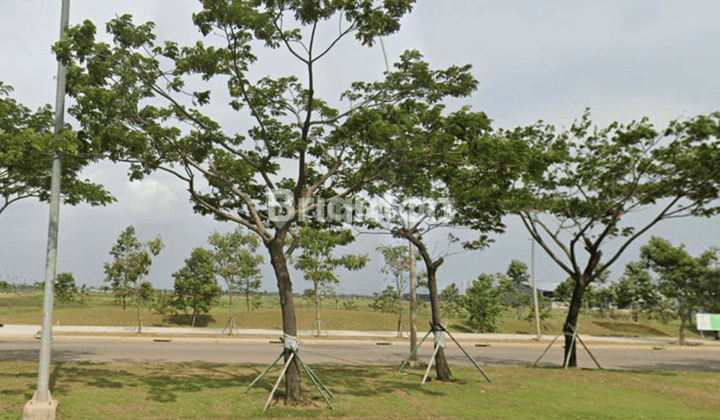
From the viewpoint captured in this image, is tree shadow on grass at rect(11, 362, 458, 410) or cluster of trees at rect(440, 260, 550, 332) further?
cluster of trees at rect(440, 260, 550, 332)

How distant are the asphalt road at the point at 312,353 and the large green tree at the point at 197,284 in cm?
722

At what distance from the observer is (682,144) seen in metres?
16.2

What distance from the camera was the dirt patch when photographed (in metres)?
44.2

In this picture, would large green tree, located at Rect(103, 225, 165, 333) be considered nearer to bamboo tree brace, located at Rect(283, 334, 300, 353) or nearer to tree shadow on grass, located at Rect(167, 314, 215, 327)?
tree shadow on grass, located at Rect(167, 314, 215, 327)

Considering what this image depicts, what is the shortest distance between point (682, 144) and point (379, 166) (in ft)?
37.8

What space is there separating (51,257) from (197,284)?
972 inches

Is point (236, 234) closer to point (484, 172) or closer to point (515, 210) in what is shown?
point (515, 210)

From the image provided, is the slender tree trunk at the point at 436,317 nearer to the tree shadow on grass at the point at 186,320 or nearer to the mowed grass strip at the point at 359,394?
the mowed grass strip at the point at 359,394

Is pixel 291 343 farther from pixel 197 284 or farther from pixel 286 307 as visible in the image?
pixel 197 284

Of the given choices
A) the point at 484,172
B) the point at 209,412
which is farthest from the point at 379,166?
the point at 209,412

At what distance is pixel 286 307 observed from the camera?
34.4 feet

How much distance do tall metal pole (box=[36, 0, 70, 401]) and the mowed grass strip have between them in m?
0.73

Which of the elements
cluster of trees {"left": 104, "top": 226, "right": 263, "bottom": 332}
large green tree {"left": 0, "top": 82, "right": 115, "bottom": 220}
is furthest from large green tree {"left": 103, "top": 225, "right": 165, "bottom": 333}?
large green tree {"left": 0, "top": 82, "right": 115, "bottom": 220}

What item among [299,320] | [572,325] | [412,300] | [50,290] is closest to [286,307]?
[50,290]
